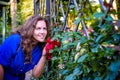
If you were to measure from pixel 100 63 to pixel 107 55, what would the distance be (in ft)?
0.34

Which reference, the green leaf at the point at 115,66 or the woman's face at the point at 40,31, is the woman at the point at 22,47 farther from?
the green leaf at the point at 115,66

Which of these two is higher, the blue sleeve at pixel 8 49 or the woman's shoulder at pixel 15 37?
the woman's shoulder at pixel 15 37

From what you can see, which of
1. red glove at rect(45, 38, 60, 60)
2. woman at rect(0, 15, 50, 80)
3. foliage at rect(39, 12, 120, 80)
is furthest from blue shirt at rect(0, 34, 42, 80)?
foliage at rect(39, 12, 120, 80)

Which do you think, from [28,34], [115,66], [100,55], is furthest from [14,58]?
[115,66]

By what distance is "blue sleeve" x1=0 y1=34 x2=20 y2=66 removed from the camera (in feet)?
10.2

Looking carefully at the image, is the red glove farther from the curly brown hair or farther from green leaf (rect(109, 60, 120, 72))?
green leaf (rect(109, 60, 120, 72))

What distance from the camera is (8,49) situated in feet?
10.2

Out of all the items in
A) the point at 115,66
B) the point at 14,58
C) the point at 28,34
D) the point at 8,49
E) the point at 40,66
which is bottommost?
the point at 40,66

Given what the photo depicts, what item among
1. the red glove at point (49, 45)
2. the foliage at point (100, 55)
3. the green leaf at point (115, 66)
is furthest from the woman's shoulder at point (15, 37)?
the green leaf at point (115, 66)

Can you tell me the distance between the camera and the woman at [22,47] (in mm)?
3148

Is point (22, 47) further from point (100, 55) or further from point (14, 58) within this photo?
point (100, 55)

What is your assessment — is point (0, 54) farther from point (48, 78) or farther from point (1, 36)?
point (1, 36)

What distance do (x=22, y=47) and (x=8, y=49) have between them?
15cm

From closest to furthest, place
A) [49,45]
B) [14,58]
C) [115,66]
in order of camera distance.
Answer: [115,66]
[14,58]
[49,45]
